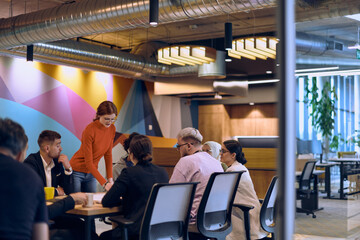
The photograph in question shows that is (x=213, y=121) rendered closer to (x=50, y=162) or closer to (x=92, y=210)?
(x=50, y=162)

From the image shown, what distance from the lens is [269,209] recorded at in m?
4.07

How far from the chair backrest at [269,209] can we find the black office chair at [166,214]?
95 cm

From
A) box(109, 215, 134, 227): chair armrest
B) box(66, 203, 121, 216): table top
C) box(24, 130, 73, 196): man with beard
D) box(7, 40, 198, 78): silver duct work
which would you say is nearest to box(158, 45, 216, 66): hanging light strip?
box(7, 40, 198, 78): silver duct work

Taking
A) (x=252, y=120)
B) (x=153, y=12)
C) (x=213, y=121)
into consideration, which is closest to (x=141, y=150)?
(x=153, y=12)

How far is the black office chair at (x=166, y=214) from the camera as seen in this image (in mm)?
2960

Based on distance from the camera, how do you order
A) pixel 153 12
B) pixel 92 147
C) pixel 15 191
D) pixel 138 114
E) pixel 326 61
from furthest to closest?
pixel 138 114
pixel 153 12
pixel 92 147
pixel 326 61
pixel 15 191

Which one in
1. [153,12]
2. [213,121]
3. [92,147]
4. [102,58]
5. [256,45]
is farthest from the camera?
[213,121]

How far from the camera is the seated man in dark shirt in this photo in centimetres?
185

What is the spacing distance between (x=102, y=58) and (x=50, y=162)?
5.34 metres

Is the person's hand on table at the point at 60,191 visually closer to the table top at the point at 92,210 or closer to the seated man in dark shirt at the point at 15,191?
the table top at the point at 92,210

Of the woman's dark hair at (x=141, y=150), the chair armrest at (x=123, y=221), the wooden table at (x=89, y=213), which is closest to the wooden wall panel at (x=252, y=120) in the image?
the woman's dark hair at (x=141, y=150)

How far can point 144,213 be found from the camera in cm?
302

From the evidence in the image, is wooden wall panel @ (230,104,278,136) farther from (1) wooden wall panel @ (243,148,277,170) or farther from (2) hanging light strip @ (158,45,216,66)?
(1) wooden wall panel @ (243,148,277,170)

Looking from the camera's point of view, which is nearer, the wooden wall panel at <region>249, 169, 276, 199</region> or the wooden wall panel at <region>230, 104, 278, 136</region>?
the wooden wall panel at <region>249, 169, 276, 199</region>
